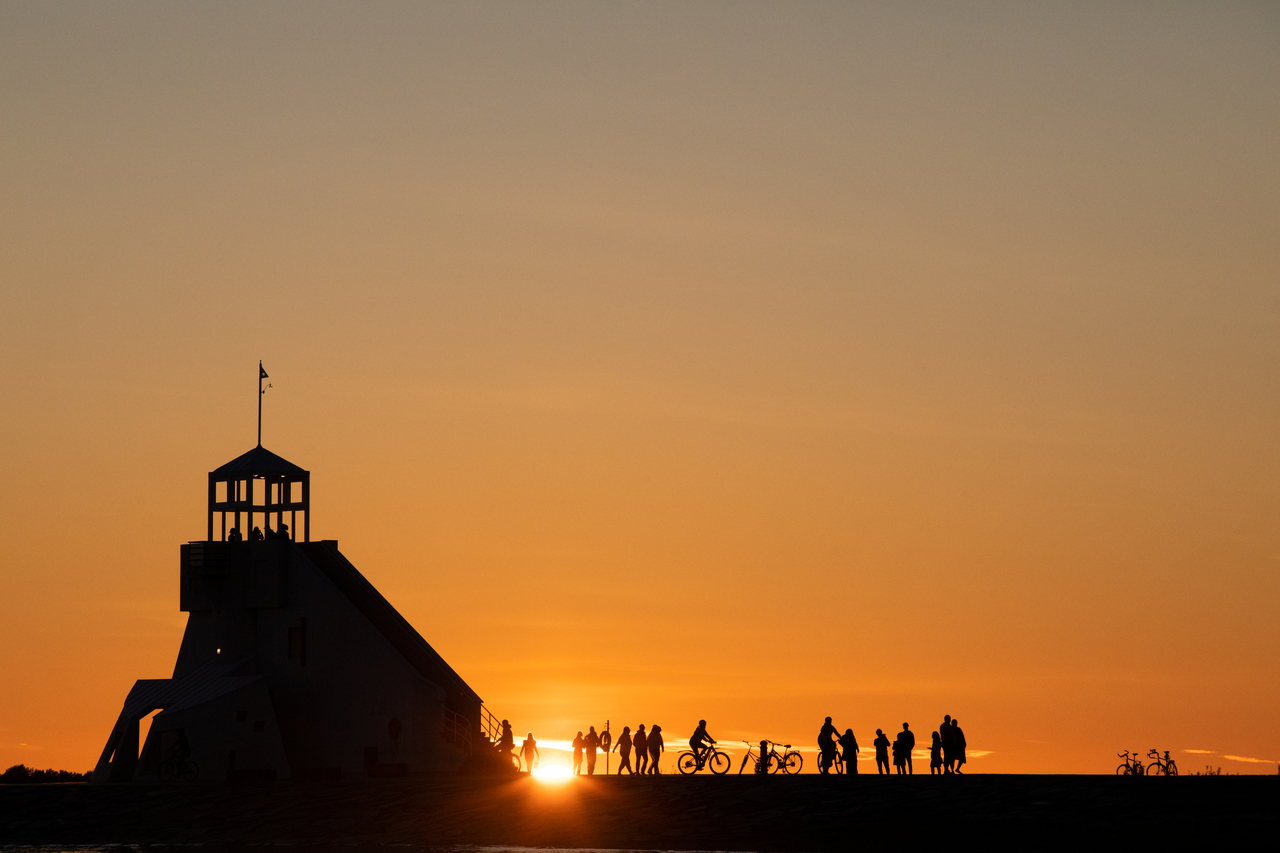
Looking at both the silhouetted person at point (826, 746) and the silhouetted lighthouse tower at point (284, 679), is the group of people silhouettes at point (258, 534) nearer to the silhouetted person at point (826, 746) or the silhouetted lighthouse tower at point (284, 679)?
the silhouetted lighthouse tower at point (284, 679)

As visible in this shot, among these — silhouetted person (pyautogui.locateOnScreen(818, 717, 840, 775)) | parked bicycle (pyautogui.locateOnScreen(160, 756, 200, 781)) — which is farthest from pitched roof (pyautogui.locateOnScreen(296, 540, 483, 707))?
silhouetted person (pyautogui.locateOnScreen(818, 717, 840, 775))

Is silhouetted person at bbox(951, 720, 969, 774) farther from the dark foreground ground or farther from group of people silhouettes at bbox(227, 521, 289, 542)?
group of people silhouettes at bbox(227, 521, 289, 542)

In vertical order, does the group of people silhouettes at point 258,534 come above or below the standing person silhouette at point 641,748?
above

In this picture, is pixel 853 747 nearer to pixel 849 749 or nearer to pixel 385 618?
pixel 849 749

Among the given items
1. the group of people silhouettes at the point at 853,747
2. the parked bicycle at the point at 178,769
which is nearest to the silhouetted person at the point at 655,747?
the group of people silhouettes at the point at 853,747

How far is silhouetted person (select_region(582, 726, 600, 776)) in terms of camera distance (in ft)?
186

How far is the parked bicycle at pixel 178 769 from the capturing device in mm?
60500

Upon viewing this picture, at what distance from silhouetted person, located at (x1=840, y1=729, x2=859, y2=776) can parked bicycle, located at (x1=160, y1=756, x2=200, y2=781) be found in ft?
80.6

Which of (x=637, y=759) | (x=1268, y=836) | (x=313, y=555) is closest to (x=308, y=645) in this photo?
(x=313, y=555)

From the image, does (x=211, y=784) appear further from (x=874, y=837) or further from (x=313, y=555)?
(x=874, y=837)

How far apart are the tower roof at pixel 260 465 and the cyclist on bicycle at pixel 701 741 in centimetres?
2274

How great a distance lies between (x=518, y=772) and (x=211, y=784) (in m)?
11.0

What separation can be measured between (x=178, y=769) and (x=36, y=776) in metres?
14.0

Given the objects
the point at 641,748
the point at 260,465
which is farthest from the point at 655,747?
the point at 260,465
